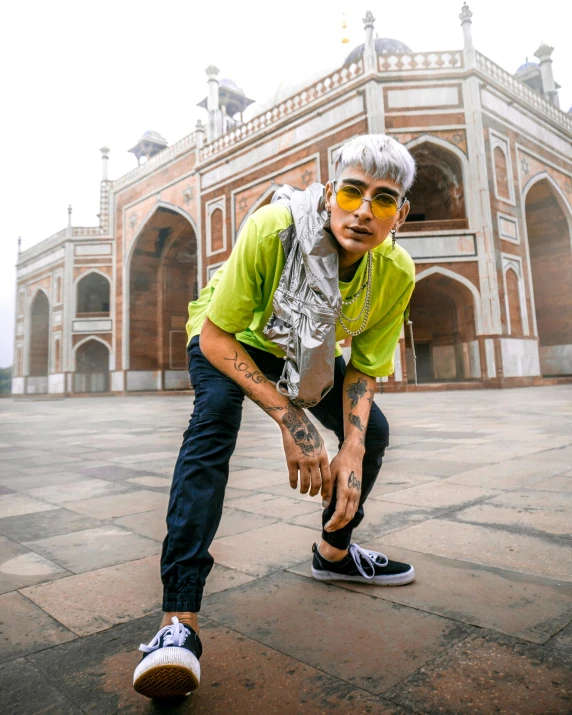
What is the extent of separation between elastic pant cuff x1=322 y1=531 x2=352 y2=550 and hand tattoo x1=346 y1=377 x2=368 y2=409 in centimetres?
38

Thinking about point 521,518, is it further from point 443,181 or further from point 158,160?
point 158,160

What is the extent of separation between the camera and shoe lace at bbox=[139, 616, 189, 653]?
1040 millimetres

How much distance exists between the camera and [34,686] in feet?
3.28

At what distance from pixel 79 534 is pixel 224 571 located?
72cm

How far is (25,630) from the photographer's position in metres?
1.23

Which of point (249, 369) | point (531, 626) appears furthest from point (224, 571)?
point (531, 626)

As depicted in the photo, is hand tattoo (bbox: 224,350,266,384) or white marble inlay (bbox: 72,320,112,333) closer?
hand tattoo (bbox: 224,350,266,384)

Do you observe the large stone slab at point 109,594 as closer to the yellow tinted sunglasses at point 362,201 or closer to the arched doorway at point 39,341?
the yellow tinted sunglasses at point 362,201

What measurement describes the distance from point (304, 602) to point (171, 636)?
415 millimetres

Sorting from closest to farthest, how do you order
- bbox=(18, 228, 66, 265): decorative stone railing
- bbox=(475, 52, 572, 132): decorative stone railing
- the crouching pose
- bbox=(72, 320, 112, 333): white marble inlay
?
the crouching pose → bbox=(475, 52, 572, 132): decorative stone railing → bbox=(72, 320, 112, 333): white marble inlay → bbox=(18, 228, 66, 265): decorative stone railing

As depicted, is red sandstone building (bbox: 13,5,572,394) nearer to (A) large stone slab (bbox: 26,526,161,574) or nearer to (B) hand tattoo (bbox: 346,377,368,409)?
(A) large stone slab (bbox: 26,526,161,574)

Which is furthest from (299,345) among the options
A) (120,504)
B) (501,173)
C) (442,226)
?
(501,173)

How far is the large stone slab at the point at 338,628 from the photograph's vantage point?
3.43 ft

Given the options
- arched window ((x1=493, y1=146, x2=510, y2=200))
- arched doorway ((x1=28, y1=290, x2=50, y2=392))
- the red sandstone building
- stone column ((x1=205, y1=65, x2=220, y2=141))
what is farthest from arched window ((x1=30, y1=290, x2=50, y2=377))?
arched window ((x1=493, y1=146, x2=510, y2=200))
